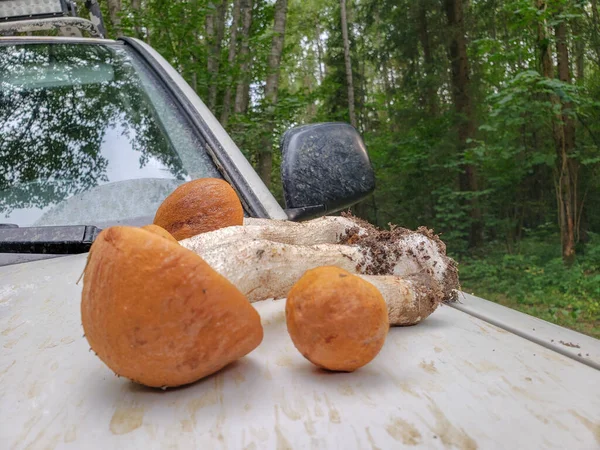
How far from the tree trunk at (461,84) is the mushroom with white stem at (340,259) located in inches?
453

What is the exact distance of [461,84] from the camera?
1253 centimetres

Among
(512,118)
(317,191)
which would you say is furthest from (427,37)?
(317,191)

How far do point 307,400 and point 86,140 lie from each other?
5.35 feet

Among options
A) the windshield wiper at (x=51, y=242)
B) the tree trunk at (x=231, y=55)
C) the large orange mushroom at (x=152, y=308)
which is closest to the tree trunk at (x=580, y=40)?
the tree trunk at (x=231, y=55)

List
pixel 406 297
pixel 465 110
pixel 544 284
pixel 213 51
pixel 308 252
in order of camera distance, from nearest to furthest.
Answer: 1. pixel 406 297
2. pixel 308 252
3. pixel 544 284
4. pixel 213 51
5. pixel 465 110

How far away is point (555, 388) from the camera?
821mm

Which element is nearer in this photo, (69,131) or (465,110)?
(69,131)

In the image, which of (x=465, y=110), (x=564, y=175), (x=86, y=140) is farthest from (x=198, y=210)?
(x=465, y=110)

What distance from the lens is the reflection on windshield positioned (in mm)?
1875

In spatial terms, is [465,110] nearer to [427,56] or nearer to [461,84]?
[461,84]

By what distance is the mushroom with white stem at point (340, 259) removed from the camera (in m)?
1.12

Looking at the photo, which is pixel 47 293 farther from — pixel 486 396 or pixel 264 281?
pixel 486 396

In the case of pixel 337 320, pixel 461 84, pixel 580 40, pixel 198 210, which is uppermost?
pixel 580 40

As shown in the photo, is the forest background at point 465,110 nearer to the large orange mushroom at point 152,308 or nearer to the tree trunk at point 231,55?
the tree trunk at point 231,55
